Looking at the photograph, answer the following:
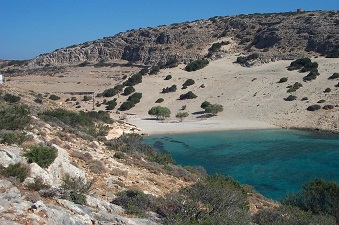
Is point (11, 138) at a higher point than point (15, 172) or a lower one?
higher

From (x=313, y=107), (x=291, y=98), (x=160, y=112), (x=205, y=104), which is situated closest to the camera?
(x=313, y=107)

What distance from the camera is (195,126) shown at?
1730 inches

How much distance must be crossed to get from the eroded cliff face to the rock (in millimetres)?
62796

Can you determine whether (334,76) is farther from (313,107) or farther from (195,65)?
(195,65)

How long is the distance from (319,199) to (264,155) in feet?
55.6

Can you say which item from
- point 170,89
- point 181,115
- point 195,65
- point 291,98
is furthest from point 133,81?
point 291,98

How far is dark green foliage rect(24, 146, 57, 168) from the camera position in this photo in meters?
11.6

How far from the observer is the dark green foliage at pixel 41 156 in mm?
11625

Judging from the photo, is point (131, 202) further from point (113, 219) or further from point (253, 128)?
point (253, 128)

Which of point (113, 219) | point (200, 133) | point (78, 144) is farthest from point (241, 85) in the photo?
point (113, 219)

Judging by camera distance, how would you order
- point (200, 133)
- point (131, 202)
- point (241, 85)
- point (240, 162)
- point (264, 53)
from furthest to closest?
point (264, 53)
point (241, 85)
point (200, 133)
point (240, 162)
point (131, 202)

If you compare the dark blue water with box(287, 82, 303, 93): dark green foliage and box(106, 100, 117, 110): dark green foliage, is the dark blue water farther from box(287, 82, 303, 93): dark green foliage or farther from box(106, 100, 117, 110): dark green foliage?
box(106, 100, 117, 110): dark green foliage

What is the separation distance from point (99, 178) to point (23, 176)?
358 centimetres

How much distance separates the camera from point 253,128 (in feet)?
143
